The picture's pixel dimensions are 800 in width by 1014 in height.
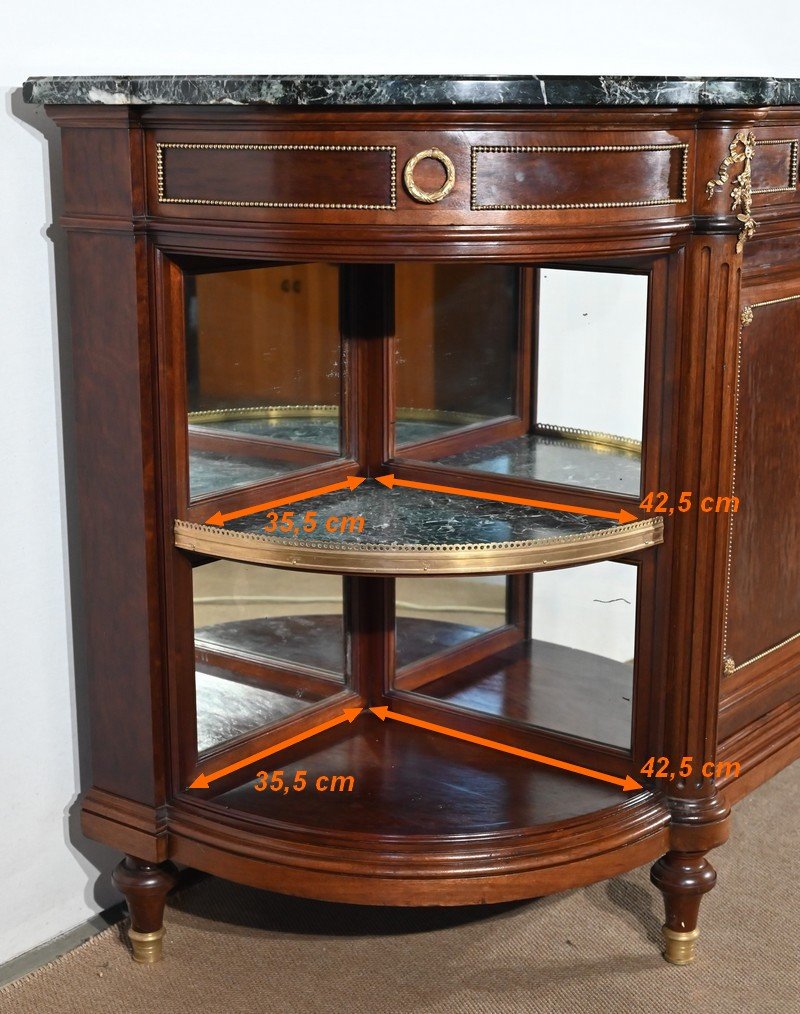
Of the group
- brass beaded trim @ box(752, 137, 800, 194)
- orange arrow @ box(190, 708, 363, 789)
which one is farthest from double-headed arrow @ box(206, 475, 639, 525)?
brass beaded trim @ box(752, 137, 800, 194)

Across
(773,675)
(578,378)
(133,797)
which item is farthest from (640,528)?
(133,797)

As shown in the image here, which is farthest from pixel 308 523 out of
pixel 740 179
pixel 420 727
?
pixel 740 179

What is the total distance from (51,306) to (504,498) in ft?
2.65

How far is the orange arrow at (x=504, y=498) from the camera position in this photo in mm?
2227

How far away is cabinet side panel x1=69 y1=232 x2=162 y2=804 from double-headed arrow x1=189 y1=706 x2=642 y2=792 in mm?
155

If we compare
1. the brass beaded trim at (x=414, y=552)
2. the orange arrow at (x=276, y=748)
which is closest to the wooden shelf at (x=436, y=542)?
the brass beaded trim at (x=414, y=552)

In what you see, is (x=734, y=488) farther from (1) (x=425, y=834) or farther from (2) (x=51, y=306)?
(2) (x=51, y=306)

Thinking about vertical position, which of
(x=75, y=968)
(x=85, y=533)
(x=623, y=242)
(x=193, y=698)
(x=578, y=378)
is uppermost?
(x=623, y=242)

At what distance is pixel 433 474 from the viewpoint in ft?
8.25

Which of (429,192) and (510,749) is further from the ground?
(429,192)

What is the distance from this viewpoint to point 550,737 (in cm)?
241

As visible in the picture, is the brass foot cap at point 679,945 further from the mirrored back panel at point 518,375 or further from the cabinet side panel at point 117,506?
the cabinet side panel at point 117,506
